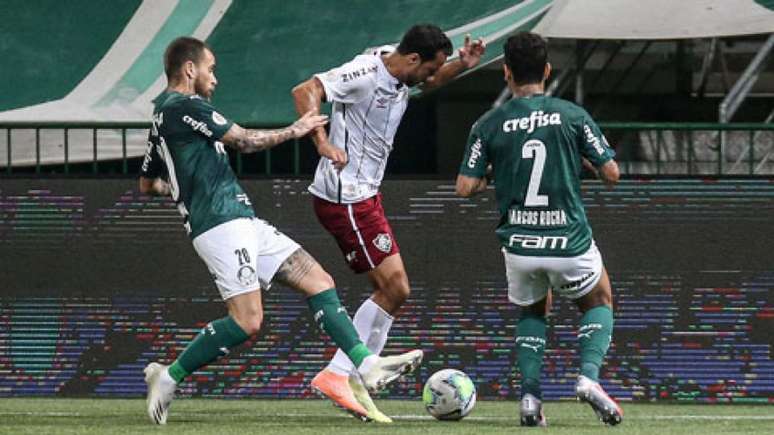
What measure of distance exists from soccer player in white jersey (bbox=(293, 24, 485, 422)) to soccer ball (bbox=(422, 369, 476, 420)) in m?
0.56

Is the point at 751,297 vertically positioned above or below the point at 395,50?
below

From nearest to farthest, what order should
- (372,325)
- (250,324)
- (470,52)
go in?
(250,324)
(372,325)
(470,52)

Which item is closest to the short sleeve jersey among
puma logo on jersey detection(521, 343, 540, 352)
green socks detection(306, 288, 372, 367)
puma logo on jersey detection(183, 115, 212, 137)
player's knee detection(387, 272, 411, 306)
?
player's knee detection(387, 272, 411, 306)

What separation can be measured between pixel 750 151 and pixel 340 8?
275cm

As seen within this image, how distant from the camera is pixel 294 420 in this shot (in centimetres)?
1032

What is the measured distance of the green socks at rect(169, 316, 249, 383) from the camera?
33.0 ft

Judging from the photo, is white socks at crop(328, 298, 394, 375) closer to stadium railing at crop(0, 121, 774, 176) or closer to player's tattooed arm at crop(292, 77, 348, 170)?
player's tattooed arm at crop(292, 77, 348, 170)

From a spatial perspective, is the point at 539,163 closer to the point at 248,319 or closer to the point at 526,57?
the point at 526,57

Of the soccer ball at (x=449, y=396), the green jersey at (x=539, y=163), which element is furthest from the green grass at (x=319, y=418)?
the green jersey at (x=539, y=163)

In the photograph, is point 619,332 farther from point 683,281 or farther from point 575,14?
point 575,14

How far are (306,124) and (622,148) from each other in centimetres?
355

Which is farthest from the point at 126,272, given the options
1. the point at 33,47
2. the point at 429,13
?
the point at 429,13

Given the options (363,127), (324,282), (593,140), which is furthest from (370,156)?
(593,140)

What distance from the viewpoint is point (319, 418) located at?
34.6ft
